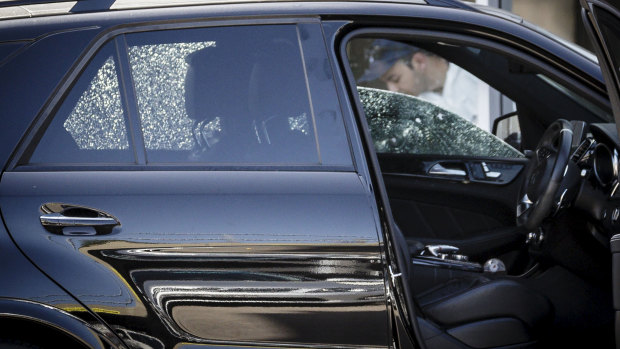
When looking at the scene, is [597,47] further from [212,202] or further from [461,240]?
[461,240]

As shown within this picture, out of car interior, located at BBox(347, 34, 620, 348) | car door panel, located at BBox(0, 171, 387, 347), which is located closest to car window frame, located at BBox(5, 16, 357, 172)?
car door panel, located at BBox(0, 171, 387, 347)

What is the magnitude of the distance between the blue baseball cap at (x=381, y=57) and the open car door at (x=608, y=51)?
5211 millimetres

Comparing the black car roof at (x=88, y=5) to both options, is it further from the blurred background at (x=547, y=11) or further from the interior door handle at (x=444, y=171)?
the blurred background at (x=547, y=11)

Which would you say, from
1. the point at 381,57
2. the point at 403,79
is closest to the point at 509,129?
the point at 381,57

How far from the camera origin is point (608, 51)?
2359 mm

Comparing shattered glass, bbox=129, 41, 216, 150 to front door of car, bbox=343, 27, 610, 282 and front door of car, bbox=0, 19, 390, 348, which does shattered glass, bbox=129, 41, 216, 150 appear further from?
front door of car, bbox=343, 27, 610, 282

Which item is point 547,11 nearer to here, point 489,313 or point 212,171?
point 489,313

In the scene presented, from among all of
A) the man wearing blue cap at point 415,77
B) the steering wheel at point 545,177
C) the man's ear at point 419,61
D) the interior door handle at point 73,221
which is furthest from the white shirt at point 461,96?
the interior door handle at point 73,221

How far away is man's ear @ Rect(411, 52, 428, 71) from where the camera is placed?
291 inches

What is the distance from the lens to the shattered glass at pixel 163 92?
8.04 feet

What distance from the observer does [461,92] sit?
7711 mm

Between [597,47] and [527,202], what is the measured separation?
1.03 metres

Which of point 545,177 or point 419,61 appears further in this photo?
point 419,61

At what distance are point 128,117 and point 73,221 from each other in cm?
31
